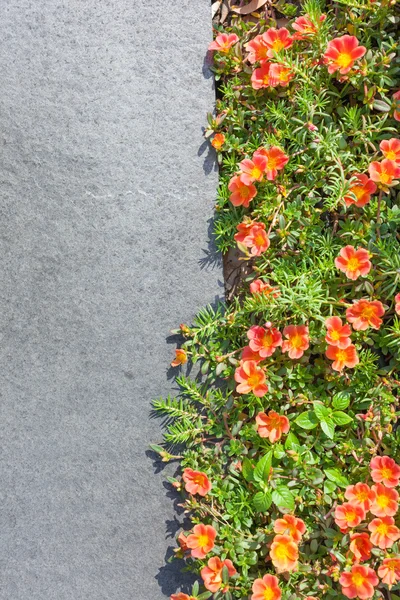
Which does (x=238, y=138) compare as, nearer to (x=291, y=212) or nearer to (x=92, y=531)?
(x=291, y=212)

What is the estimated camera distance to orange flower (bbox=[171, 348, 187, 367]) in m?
2.00

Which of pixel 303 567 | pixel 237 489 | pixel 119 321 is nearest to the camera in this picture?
pixel 303 567

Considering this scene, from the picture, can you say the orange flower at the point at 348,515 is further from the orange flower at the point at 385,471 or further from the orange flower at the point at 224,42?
the orange flower at the point at 224,42

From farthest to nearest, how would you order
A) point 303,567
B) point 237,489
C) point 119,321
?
point 119,321 → point 237,489 → point 303,567

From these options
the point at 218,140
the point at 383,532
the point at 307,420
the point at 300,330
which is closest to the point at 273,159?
the point at 218,140

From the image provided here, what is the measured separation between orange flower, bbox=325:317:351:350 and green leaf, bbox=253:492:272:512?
520mm

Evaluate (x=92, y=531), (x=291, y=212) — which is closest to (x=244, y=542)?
(x=92, y=531)

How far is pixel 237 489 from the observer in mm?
1948

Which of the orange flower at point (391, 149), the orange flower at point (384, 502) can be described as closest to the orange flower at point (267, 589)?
the orange flower at point (384, 502)

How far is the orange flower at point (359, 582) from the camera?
1730mm

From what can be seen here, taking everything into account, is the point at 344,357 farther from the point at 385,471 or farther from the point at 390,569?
the point at 390,569

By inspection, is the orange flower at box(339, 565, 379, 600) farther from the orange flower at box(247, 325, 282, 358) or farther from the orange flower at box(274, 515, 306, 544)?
the orange flower at box(247, 325, 282, 358)

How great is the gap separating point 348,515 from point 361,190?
3.32 ft

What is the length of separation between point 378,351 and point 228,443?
1.92 ft
